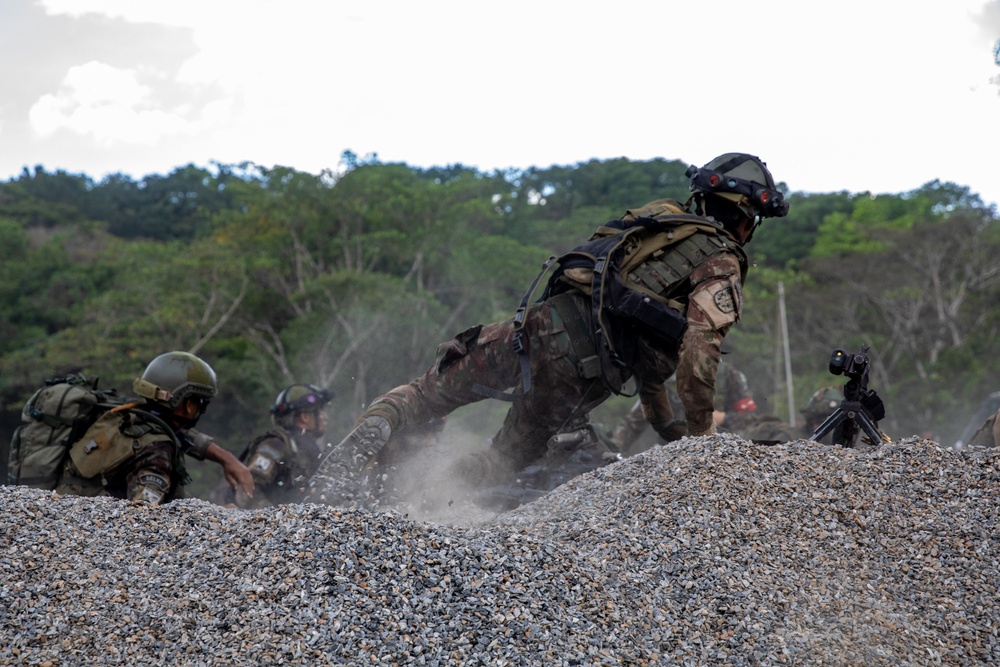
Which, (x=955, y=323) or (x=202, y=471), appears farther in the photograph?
(x=955, y=323)

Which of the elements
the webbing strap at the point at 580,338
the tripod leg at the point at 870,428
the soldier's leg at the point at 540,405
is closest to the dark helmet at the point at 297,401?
the soldier's leg at the point at 540,405

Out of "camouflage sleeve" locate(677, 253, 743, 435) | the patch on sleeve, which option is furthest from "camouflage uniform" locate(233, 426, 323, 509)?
the patch on sleeve

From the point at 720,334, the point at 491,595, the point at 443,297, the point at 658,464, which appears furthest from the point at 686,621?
the point at 443,297

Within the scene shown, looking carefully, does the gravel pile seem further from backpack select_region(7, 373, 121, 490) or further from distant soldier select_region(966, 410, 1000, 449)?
distant soldier select_region(966, 410, 1000, 449)

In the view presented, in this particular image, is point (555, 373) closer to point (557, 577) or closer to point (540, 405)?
point (540, 405)

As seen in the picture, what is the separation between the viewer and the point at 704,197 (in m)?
5.92

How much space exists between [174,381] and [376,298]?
78.5ft

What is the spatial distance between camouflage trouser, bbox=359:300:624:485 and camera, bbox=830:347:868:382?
1.16m

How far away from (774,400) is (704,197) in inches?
989

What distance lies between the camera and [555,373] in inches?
234

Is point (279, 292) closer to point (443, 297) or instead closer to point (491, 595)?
point (443, 297)

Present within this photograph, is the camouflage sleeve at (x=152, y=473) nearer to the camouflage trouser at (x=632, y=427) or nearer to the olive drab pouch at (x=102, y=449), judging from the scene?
the olive drab pouch at (x=102, y=449)

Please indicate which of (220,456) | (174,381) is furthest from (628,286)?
(174,381)

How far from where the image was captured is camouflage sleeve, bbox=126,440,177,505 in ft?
17.6
